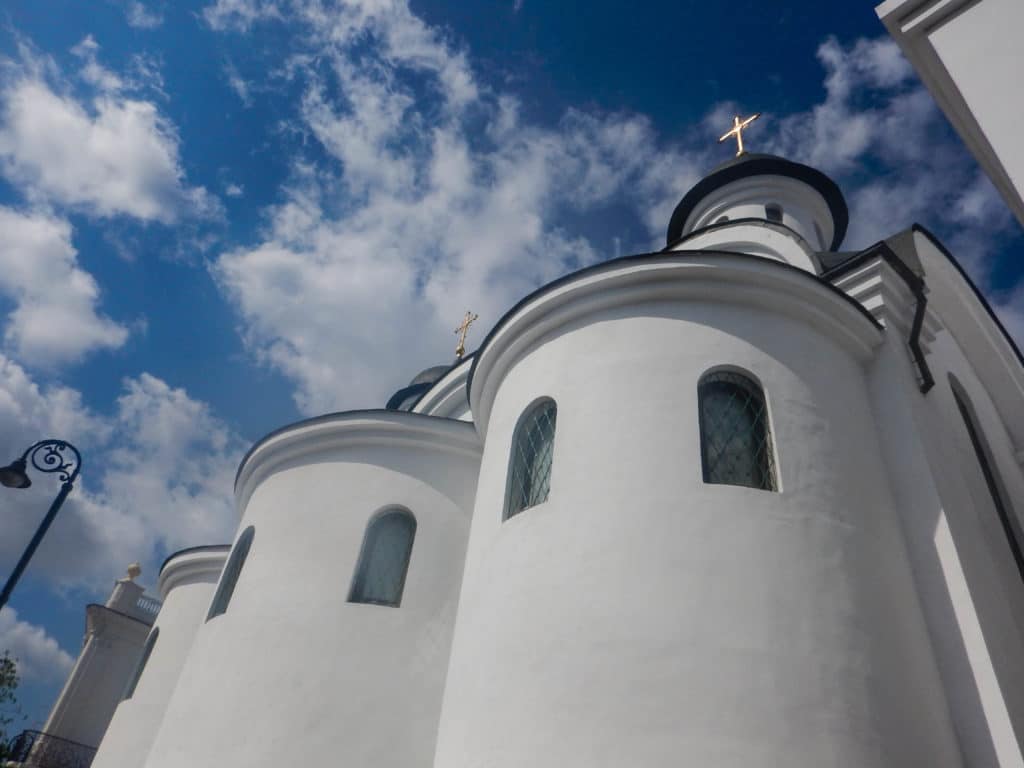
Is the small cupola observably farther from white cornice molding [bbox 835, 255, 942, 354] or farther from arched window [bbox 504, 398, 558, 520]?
arched window [bbox 504, 398, 558, 520]

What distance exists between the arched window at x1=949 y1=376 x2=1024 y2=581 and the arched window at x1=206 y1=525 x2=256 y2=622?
28.9ft

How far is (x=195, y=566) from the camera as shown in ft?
45.0

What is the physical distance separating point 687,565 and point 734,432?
58.6 inches

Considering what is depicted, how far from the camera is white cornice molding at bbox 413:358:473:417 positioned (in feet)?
44.3

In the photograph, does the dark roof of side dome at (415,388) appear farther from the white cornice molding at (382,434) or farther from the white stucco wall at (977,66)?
the white stucco wall at (977,66)

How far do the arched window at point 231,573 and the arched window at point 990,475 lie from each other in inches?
347

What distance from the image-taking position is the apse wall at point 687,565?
503 centimetres

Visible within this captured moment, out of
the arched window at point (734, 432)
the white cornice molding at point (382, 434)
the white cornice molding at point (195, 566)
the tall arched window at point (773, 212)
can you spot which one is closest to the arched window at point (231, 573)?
the white cornice molding at point (382, 434)

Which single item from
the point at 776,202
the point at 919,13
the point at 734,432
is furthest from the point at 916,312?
the point at 776,202

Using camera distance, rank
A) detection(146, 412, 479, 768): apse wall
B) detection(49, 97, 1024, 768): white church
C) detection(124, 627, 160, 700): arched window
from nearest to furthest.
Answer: detection(49, 97, 1024, 768): white church < detection(146, 412, 479, 768): apse wall < detection(124, 627, 160, 700): arched window

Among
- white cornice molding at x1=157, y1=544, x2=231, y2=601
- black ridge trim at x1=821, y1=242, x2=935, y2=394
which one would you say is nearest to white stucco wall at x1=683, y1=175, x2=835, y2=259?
black ridge trim at x1=821, y1=242, x2=935, y2=394

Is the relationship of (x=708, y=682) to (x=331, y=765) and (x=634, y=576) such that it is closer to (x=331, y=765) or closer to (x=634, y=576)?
(x=634, y=576)

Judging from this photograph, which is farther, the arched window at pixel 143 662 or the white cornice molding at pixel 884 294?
the arched window at pixel 143 662

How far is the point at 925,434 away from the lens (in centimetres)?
689
